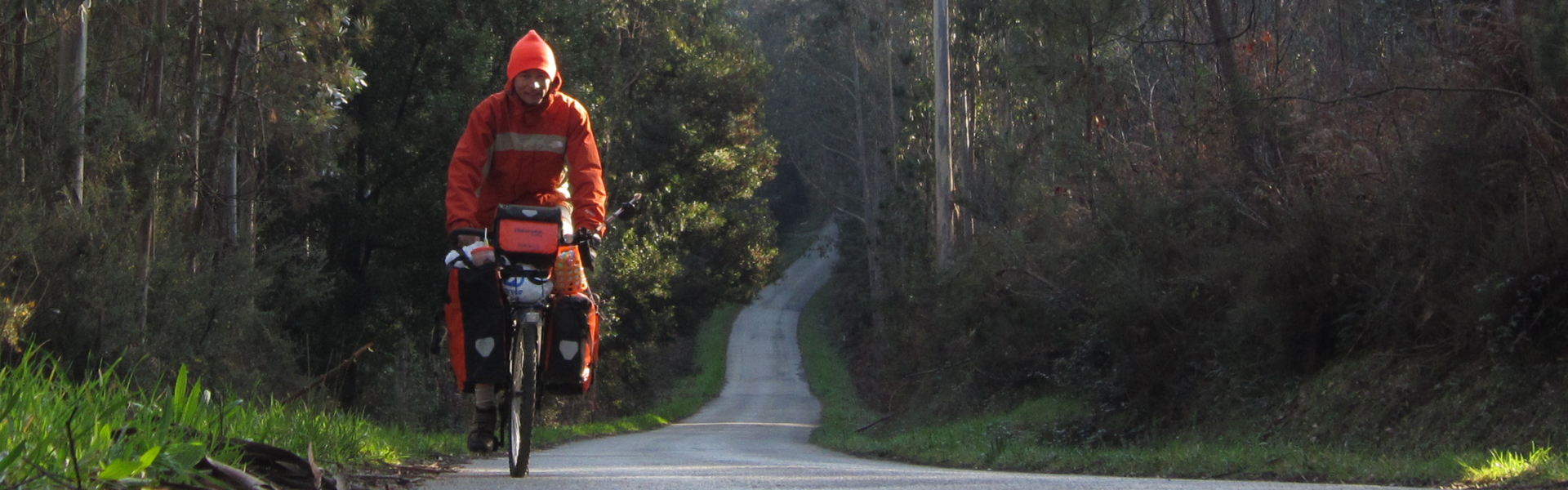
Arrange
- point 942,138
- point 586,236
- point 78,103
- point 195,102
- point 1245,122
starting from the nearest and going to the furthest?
1. point 586,236
2. point 78,103
3. point 1245,122
4. point 195,102
5. point 942,138

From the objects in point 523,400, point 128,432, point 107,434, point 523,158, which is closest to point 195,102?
point 523,158

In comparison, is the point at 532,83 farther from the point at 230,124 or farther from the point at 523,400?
the point at 230,124

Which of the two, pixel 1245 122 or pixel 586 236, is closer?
pixel 586 236

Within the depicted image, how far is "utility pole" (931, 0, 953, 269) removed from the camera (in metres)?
25.6

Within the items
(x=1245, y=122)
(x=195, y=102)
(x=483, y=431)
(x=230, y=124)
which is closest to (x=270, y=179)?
(x=230, y=124)

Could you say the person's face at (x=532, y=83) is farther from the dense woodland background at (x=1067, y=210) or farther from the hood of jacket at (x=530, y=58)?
the dense woodland background at (x=1067, y=210)

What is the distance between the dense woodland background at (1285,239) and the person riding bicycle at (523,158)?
6577 mm

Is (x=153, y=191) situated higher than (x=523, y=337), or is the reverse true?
(x=153, y=191)

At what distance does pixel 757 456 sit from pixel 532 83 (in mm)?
8131

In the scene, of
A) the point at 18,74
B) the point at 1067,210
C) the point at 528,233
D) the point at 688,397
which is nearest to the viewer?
the point at 528,233

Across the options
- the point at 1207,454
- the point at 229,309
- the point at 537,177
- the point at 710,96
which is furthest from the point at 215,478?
the point at 710,96

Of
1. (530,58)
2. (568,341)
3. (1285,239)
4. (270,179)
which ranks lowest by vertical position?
(568,341)

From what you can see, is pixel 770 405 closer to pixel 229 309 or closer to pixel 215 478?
pixel 229 309

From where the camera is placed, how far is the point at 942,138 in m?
25.7
